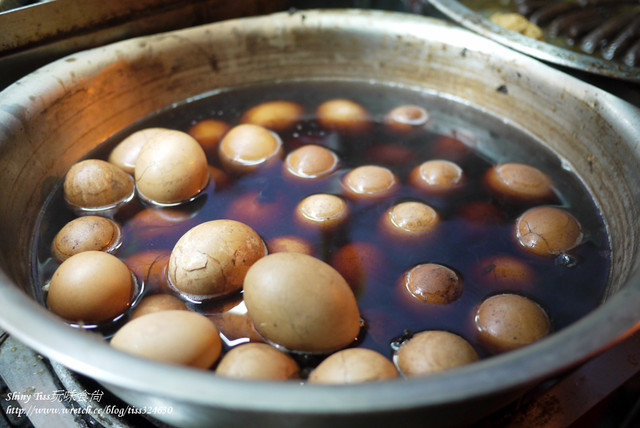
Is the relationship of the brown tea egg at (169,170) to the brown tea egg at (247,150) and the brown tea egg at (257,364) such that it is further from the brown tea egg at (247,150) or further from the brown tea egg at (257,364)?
the brown tea egg at (257,364)

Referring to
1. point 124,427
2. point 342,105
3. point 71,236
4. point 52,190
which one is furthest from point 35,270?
point 342,105

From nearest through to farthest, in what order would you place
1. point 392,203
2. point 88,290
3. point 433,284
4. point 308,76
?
1. point 88,290
2. point 433,284
3. point 392,203
4. point 308,76

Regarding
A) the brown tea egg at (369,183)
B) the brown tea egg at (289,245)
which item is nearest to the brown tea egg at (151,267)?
the brown tea egg at (289,245)

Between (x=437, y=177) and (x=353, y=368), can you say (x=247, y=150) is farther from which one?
(x=353, y=368)

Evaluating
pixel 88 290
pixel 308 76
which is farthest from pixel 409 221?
pixel 308 76

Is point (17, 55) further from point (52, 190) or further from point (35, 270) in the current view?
point (35, 270)

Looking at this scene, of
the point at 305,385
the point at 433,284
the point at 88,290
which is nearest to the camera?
the point at 305,385
